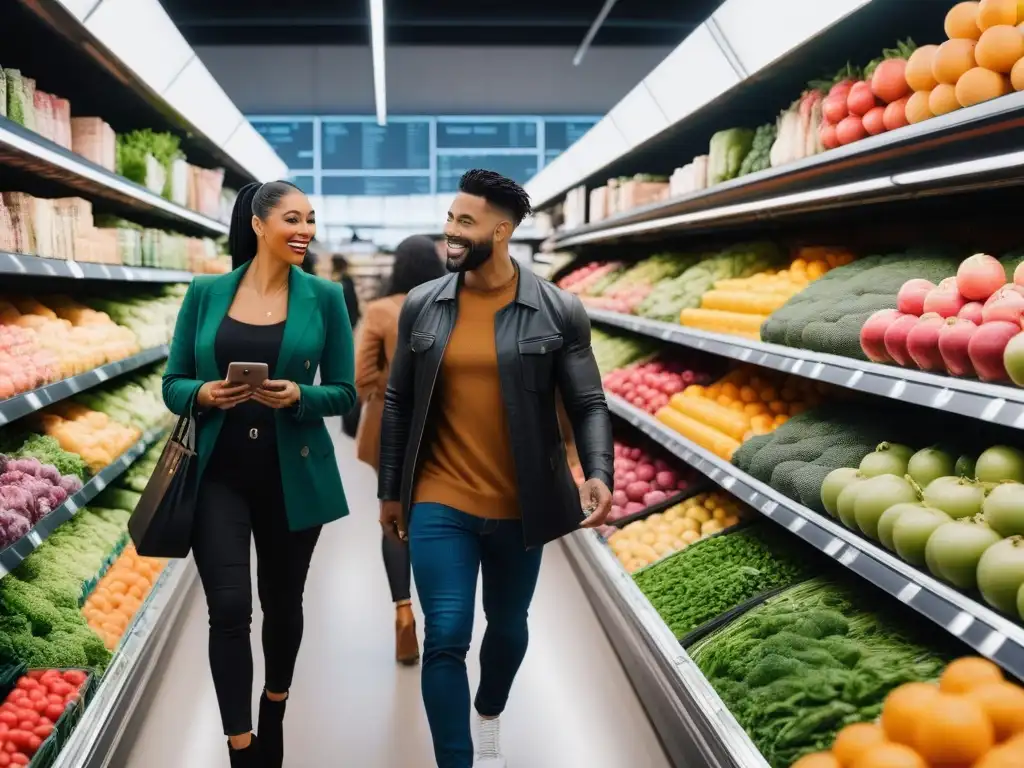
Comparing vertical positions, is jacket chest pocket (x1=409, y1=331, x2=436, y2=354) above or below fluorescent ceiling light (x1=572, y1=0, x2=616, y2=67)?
below

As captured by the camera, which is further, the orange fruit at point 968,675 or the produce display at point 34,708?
the produce display at point 34,708

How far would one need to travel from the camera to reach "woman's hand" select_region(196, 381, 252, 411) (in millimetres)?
2564

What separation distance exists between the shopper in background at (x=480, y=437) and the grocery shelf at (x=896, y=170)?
837mm

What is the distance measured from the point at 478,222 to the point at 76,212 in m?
2.23

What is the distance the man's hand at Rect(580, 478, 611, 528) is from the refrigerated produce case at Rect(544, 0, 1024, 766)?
57 centimetres

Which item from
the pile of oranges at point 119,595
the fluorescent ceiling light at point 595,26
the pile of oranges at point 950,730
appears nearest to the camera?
the pile of oranges at point 950,730

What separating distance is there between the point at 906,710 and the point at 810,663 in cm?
70

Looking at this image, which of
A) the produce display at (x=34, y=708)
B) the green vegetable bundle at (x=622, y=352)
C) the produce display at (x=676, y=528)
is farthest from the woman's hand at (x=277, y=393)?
the green vegetable bundle at (x=622, y=352)

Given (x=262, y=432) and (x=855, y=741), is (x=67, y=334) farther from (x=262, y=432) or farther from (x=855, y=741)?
(x=855, y=741)

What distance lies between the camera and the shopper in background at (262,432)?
104 inches

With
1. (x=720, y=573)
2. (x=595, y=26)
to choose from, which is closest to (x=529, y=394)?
(x=720, y=573)

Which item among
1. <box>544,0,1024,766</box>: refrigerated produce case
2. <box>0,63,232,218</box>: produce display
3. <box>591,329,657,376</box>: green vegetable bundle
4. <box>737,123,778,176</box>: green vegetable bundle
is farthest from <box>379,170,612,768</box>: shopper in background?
<box>591,329,657,376</box>: green vegetable bundle

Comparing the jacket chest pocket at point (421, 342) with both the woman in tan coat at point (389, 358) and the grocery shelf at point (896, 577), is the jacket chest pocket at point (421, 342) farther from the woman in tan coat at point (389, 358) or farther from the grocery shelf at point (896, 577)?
the woman in tan coat at point (389, 358)

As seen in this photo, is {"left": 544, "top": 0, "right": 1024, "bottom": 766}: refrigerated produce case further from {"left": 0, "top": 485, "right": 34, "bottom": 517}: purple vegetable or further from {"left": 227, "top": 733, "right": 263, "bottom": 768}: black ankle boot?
{"left": 0, "top": 485, "right": 34, "bottom": 517}: purple vegetable
